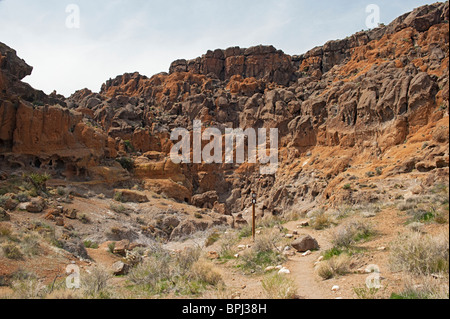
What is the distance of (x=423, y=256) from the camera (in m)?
5.44

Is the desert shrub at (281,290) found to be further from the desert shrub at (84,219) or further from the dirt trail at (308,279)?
the desert shrub at (84,219)

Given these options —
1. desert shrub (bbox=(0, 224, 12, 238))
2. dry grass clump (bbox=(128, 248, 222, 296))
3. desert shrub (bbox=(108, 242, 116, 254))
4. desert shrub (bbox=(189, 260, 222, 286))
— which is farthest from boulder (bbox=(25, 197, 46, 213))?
desert shrub (bbox=(189, 260, 222, 286))

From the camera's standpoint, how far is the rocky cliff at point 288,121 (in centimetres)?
2767

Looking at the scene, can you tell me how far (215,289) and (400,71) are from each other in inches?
1395

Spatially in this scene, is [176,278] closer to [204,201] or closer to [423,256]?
[423,256]

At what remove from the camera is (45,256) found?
10.4m

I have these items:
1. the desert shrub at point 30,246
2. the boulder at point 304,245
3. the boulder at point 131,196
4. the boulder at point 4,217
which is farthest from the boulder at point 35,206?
the boulder at point 304,245

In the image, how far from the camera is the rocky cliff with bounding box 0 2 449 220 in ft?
90.8

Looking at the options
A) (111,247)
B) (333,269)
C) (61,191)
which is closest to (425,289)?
(333,269)

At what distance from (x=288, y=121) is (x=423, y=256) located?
3951 centimetres

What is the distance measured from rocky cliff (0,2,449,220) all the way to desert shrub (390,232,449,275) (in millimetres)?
8874

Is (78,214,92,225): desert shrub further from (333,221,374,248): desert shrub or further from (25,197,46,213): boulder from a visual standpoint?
(333,221,374,248): desert shrub
